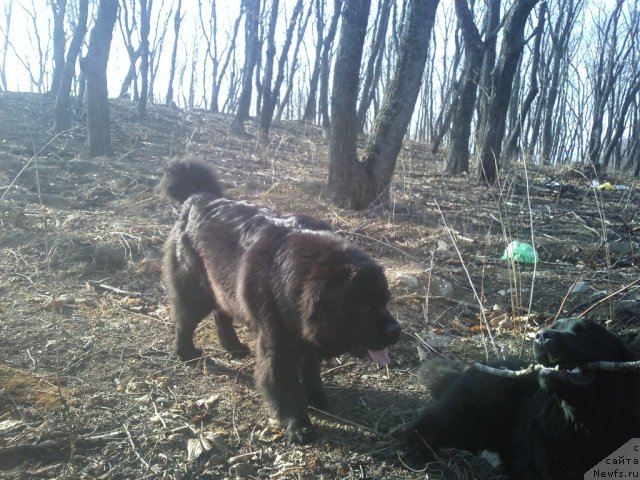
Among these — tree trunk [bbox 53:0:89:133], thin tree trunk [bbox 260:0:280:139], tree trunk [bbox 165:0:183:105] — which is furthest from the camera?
tree trunk [bbox 165:0:183:105]

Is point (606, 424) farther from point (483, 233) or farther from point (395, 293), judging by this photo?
point (483, 233)

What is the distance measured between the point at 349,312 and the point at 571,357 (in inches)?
48.0

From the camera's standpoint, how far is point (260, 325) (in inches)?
135

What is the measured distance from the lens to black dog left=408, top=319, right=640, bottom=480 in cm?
238

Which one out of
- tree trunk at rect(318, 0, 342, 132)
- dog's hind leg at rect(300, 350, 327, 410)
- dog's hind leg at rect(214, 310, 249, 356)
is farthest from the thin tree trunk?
dog's hind leg at rect(300, 350, 327, 410)

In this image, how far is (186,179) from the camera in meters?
4.75

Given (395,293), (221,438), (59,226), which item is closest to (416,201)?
(395,293)

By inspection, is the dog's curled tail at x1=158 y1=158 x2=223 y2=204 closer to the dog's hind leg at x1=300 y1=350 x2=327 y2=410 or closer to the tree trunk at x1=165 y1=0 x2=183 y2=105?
the dog's hind leg at x1=300 y1=350 x2=327 y2=410

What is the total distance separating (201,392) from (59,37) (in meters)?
20.5

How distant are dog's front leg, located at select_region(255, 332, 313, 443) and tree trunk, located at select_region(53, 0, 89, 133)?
11318 millimetres

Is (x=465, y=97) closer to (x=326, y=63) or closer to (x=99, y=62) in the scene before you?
(x=99, y=62)

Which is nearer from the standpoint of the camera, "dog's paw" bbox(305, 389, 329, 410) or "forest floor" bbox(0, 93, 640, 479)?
"forest floor" bbox(0, 93, 640, 479)

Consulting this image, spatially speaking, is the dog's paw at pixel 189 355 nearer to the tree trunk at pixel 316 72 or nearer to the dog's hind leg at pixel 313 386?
the dog's hind leg at pixel 313 386

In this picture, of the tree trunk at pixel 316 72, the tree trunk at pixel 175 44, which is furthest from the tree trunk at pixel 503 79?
the tree trunk at pixel 175 44
